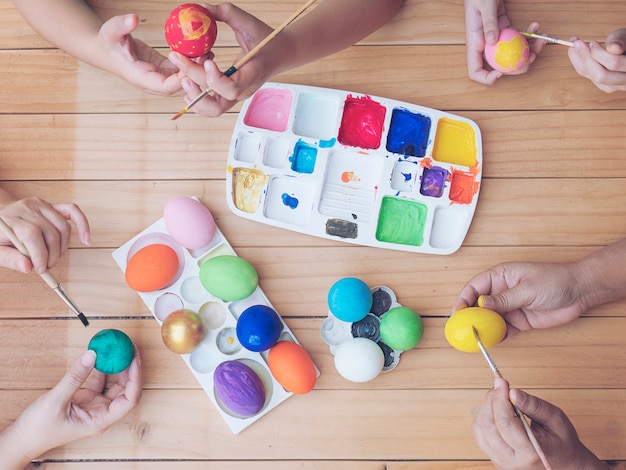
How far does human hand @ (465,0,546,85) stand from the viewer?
1112 millimetres

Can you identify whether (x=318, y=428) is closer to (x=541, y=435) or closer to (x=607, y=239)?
(x=541, y=435)

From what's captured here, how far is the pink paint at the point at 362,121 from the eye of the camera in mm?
1127

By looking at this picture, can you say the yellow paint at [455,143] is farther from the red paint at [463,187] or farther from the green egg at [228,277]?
the green egg at [228,277]

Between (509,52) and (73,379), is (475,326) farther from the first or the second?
(73,379)

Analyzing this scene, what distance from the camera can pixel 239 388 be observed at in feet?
3.36

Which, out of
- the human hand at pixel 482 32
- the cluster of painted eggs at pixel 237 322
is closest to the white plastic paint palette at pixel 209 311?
the cluster of painted eggs at pixel 237 322

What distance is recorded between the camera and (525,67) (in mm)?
1124

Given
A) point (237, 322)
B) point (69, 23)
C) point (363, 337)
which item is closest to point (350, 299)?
point (363, 337)

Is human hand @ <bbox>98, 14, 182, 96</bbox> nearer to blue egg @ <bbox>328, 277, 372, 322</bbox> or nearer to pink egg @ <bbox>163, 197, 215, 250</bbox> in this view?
pink egg @ <bbox>163, 197, 215, 250</bbox>

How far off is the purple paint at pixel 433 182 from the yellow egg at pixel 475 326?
229 millimetres

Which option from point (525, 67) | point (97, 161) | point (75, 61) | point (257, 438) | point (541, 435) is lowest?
point (257, 438)

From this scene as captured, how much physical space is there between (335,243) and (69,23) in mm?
603

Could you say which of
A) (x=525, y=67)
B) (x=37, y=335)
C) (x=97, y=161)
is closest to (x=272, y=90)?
(x=97, y=161)

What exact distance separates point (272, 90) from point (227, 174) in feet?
0.58
